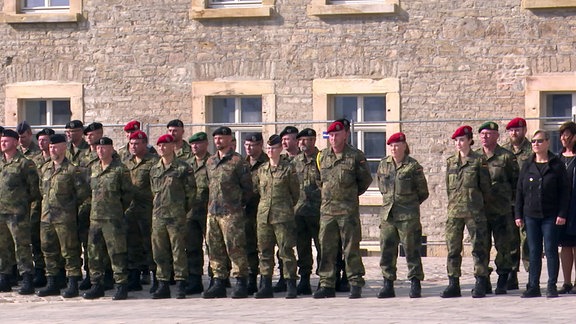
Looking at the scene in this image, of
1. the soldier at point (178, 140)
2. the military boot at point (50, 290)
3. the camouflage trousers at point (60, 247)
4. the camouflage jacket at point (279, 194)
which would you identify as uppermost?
the soldier at point (178, 140)

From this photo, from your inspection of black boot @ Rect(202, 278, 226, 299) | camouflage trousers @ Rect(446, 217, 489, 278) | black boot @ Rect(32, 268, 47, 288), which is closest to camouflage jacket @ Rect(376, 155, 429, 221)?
camouflage trousers @ Rect(446, 217, 489, 278)

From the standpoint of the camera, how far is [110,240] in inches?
647

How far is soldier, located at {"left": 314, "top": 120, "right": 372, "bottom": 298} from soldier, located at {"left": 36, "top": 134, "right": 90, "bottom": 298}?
272 cm

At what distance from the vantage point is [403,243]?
51.4ft

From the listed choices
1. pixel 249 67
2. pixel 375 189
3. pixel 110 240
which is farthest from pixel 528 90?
pixel 110 240

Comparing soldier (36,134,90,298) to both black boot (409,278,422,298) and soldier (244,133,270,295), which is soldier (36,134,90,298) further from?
black boot (409,278,422,298)

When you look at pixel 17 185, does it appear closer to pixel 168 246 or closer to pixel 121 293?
pixel 121 293

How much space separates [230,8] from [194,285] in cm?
693

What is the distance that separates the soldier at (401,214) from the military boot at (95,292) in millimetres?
3018

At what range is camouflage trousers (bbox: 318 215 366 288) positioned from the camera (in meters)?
15.8

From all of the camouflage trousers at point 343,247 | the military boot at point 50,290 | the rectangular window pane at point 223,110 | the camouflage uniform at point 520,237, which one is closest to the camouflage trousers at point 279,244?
the camouflage trousers at point 343,247

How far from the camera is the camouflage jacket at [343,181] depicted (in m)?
15.8

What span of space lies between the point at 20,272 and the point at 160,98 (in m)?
6.29

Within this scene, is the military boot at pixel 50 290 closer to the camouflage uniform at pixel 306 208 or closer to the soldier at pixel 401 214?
the camouflage uniform at pixel 306 208
